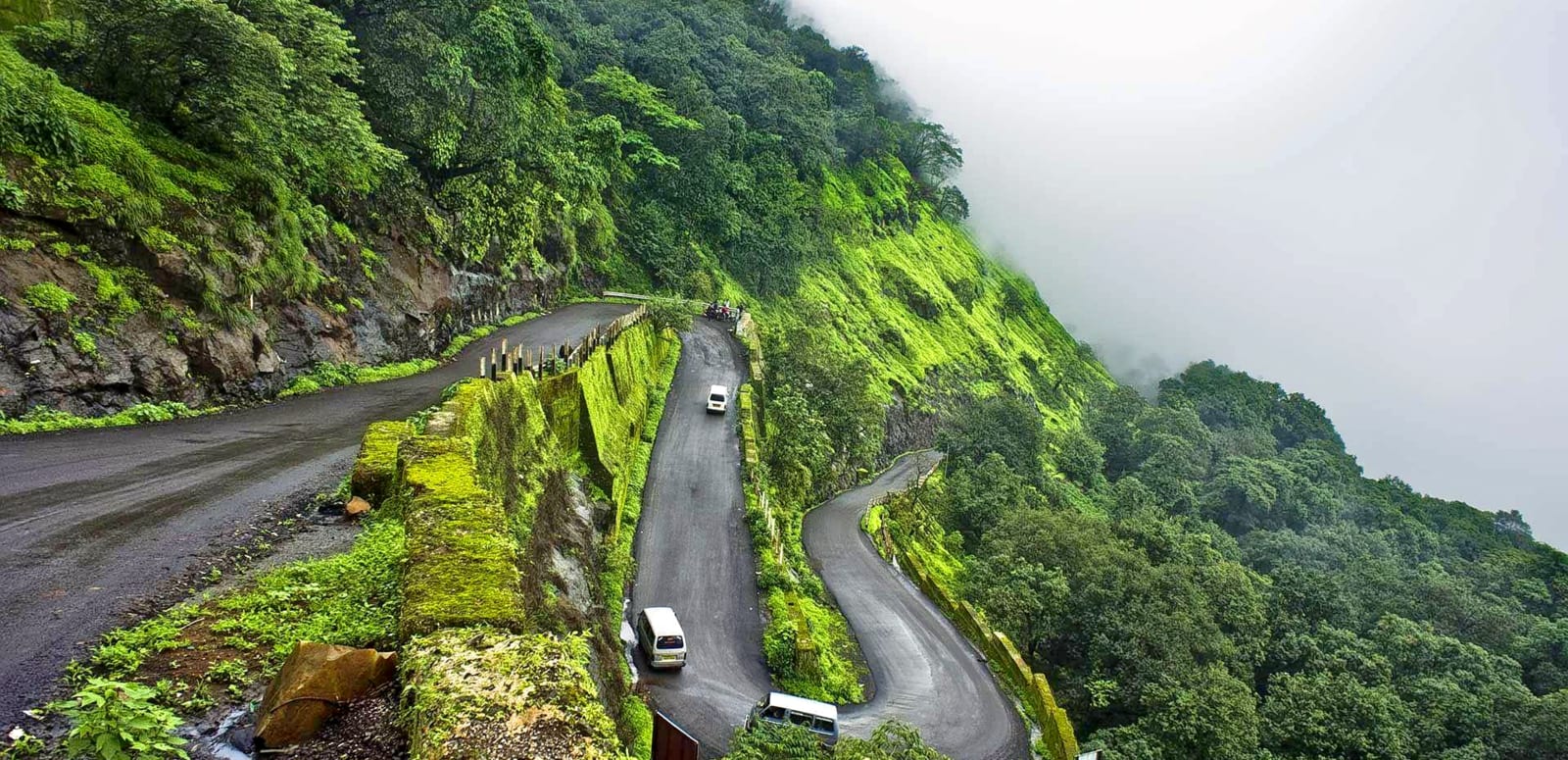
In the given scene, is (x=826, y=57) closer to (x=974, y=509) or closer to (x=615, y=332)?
(x=974, y=509)

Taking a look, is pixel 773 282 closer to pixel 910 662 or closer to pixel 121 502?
pixel 910 662

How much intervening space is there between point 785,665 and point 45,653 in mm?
14515

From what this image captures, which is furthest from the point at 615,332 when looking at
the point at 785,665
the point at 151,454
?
the point at 151,454

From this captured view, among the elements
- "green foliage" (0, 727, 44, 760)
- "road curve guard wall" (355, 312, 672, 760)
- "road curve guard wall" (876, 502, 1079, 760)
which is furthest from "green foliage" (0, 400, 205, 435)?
"road curve guard wall" (876, 502, 1079, 760)

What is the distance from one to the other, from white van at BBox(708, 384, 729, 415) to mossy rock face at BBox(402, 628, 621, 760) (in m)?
25.5

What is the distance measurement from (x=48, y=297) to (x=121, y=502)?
505 centimetres

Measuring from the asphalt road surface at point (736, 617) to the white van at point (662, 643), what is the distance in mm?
298

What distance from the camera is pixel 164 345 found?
530 inches

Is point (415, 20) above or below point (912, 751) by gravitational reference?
above

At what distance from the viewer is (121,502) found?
912 cm

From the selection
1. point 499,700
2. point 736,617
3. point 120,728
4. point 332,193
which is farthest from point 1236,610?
point 120,728

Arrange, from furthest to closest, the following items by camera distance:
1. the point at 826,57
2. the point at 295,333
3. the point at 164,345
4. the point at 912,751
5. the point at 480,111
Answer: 1. the point at 826,57
2. the point at 480,111
3. the point at 295,333
4. the point at 164,345
5. the point at 912,751

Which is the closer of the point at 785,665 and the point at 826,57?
the point at 785,665

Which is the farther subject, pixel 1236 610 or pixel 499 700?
pixel 1236 610
